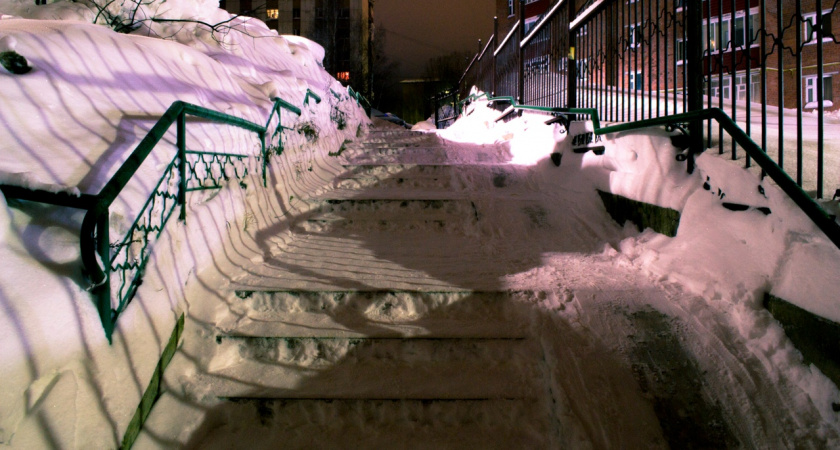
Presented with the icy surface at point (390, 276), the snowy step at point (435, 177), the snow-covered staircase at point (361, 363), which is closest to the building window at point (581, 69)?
the icy surface at point (390, 276)

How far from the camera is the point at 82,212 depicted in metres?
1.87

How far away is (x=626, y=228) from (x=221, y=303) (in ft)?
9.74

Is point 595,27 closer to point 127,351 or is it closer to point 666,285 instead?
point 666,285

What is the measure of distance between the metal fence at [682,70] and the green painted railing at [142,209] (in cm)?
238

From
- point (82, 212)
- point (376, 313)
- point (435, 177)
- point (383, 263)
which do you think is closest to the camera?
point (82, 212)

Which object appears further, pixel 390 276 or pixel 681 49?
pixel 681 49

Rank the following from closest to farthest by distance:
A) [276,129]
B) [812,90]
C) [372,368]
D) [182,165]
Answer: [372,368]
[182,165]
[276,129]
[812,90]

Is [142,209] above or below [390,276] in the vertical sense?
above

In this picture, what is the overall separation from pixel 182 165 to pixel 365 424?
77.1 inches

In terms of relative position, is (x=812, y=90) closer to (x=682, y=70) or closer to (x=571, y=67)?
(x=682, y=70)

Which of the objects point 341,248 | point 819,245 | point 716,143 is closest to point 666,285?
point 819,245

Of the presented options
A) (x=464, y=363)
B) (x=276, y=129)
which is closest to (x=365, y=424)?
(x=464, y=363)

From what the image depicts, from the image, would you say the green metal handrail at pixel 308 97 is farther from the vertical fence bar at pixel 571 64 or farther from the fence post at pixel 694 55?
the fence post at pixel 694 55

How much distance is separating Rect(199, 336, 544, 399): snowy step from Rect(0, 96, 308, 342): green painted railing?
561 mm
